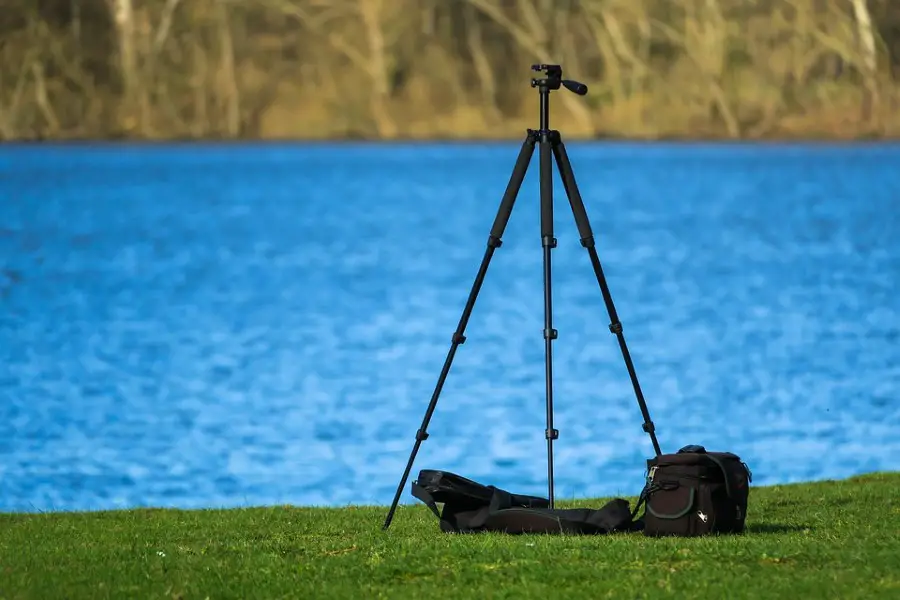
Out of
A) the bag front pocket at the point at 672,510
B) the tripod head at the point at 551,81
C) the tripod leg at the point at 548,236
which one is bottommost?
the bag front pocket at the point at 672,510

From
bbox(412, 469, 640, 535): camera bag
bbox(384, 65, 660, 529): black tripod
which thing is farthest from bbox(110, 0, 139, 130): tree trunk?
bbox(412, 469, 640, 535): camera bag

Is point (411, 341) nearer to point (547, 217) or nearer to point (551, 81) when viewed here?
point (551, 81)

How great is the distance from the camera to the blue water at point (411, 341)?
961 inches

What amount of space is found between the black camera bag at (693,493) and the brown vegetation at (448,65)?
11799cm

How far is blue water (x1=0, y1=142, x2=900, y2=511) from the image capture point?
24.4 metres

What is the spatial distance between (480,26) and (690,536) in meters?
127

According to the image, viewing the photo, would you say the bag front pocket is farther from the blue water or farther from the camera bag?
the blue water

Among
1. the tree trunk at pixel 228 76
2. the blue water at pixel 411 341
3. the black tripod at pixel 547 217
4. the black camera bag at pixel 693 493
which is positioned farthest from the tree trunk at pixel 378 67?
the black camera bag at pixel 693 493

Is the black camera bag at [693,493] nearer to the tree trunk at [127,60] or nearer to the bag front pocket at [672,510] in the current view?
the bag front pocket at [672,510]

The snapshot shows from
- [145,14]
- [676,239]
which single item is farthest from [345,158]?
[676,239]

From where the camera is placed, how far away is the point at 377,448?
26359 mm

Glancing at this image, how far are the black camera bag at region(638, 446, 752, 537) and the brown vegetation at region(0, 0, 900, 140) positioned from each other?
118 m

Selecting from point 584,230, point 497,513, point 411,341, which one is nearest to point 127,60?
point 411,341

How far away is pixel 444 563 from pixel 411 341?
36396mm
